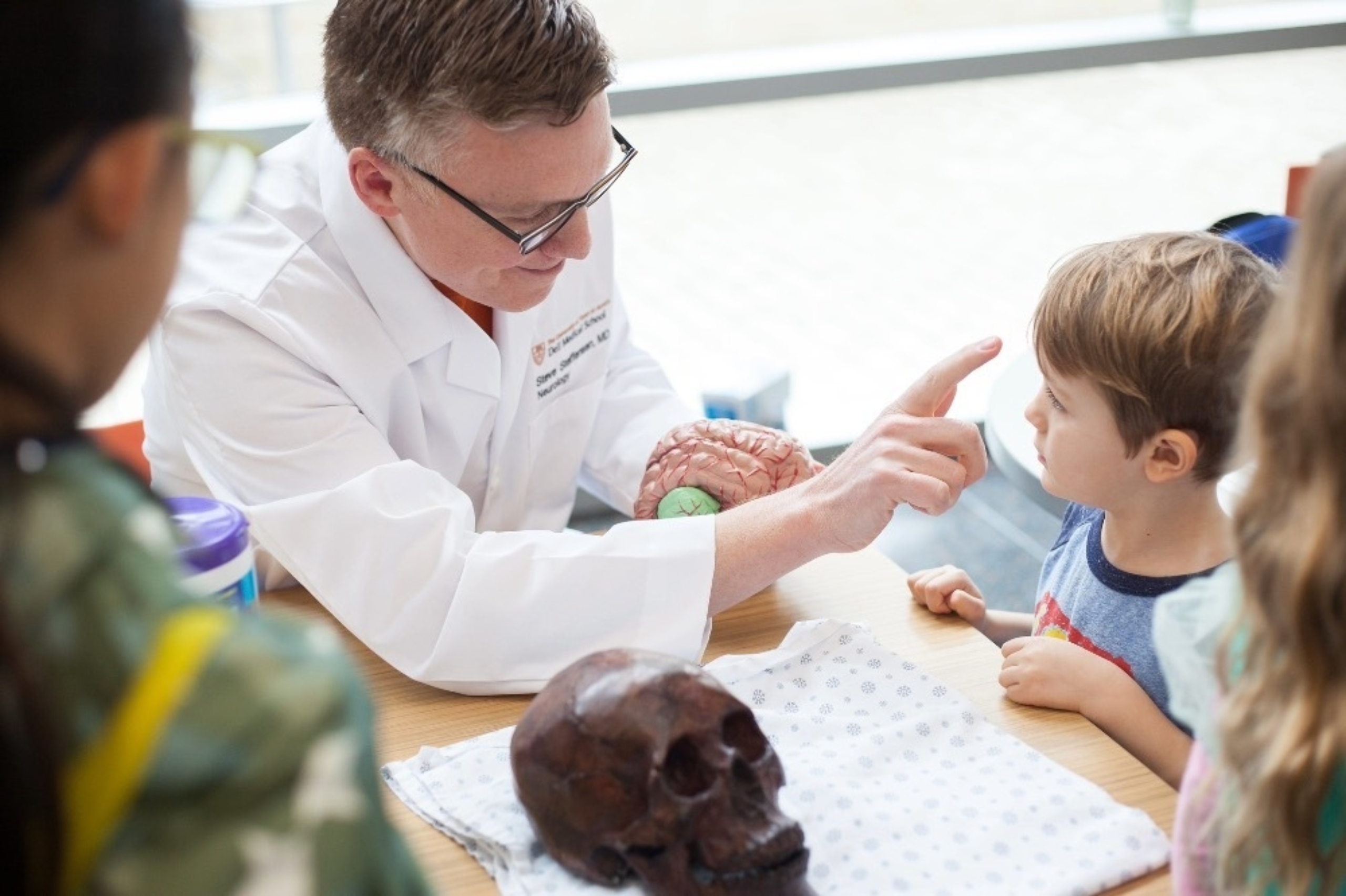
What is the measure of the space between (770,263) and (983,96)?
1.09 m

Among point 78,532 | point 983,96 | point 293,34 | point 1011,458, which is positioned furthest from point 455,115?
point 983,96

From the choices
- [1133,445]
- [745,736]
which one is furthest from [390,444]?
[1133,445]

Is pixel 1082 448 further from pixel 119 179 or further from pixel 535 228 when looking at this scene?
pixel 119 179

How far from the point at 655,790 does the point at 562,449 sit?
1103mm

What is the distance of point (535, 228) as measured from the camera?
6.07 ft

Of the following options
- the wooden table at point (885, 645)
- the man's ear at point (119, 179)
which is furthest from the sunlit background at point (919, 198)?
the man's ear at point (119, 179)

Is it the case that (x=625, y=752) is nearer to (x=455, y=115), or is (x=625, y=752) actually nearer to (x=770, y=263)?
(x=455, y=115)

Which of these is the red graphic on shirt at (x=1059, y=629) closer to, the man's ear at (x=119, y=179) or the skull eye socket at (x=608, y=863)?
the skull eye socket at (x=608, y=863)

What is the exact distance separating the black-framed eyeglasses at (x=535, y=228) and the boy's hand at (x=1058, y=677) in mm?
808

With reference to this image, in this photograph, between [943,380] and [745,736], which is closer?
[745,736]

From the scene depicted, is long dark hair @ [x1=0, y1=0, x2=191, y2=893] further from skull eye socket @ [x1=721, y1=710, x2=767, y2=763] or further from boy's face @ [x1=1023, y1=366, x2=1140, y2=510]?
boy's face @ [x1=1023, y1=366, x2=1140, y2=510]

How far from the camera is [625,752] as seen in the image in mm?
1172

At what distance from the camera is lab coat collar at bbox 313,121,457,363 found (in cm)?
187

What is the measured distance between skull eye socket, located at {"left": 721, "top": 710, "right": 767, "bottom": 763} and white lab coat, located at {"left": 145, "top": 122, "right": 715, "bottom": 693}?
0.36 meters
